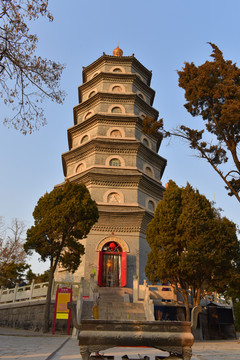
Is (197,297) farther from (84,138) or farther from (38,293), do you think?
(84,138)

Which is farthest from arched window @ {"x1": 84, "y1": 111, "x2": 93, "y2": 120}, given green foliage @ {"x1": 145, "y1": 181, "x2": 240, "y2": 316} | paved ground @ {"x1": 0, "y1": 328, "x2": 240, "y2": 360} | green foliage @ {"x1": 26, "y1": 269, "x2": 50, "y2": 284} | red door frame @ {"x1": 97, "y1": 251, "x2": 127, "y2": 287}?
paved ground @ {"x1": 0, "y1": 328, "x2": 240, "y2": 360}

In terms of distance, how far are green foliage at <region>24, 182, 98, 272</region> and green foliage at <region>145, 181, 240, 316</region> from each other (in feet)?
10.5

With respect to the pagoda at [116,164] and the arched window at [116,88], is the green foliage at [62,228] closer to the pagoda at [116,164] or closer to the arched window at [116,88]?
the pagoda at [116,164]

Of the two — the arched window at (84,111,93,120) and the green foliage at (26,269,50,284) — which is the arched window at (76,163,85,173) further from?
the green foliage at (26,269,50,284)

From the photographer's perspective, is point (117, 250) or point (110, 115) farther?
point (110, 115)

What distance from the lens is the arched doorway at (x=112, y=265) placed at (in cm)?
1652

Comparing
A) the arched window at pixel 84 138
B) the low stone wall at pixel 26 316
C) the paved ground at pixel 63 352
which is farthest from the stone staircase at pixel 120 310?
the arched window at pixel 84 138

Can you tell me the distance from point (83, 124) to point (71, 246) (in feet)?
36.7

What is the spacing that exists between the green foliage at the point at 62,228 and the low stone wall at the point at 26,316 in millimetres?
2148

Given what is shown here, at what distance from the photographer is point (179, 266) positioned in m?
11.6

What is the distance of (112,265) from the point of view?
17.0 m

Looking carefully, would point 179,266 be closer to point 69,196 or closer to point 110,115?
point 69,196

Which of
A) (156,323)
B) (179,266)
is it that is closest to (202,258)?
(179,266)

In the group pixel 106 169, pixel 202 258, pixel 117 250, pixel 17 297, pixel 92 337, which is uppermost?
pixel 106 169
